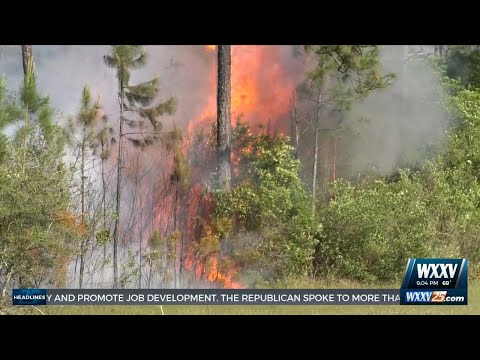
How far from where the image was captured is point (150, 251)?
14.1 meters

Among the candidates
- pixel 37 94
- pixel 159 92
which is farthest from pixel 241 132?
pixel 37 94

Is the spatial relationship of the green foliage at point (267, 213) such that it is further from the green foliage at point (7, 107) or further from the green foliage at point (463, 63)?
the green foliage at point (7, 107)

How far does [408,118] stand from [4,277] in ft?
22.7

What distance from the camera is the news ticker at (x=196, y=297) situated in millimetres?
13172

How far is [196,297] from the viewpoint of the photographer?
13.2 meters

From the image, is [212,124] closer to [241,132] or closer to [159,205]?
[241,132]

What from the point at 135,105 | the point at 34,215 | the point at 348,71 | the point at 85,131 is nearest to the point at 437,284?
the point at 348,71

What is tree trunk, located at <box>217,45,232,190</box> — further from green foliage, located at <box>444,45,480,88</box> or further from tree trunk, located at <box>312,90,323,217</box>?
green foliage, located at <box>444,45,480,88</box>

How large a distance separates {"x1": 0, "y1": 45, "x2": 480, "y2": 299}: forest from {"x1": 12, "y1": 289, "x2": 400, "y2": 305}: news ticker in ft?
1.37

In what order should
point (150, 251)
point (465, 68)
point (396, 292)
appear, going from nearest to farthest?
point (396, 292), point (150, 251), point (465, 68)

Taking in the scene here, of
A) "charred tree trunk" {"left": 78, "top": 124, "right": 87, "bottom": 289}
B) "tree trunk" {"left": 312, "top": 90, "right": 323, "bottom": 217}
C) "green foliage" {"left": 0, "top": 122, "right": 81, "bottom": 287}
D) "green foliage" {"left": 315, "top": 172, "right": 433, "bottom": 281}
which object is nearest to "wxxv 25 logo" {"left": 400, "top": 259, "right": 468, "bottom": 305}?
"green foliage" {"left": 315, "top": 172, "right": 433, "bottom": 281}

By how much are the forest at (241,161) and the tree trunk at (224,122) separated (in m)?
0.02

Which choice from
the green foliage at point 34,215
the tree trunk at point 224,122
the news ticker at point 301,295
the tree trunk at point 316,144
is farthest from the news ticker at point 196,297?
the tree trunk at point 224,122

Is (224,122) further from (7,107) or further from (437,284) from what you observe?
(437,284)
